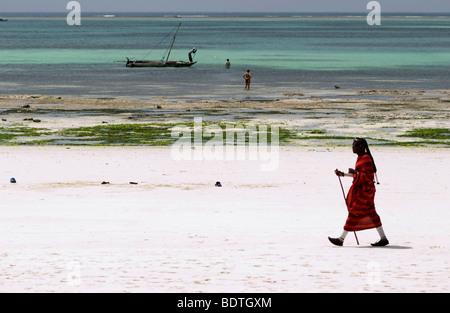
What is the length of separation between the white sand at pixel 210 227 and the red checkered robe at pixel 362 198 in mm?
390

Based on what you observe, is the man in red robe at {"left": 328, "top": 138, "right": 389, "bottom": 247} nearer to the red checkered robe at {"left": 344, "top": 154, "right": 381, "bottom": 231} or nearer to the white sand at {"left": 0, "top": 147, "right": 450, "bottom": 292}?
the red checkered robe at {"left": 344, "top": 154, "right": 381, "bottom": 231}

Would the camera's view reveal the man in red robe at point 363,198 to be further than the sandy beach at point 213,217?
Yes

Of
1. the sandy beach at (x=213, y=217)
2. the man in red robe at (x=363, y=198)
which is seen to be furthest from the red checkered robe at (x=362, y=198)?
the sandy beach at (x=213, y=217)

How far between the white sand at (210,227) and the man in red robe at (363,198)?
0.33 metres

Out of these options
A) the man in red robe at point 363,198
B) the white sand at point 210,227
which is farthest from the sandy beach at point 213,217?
the man in red robe at point 363,198

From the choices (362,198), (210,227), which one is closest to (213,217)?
(210,227)

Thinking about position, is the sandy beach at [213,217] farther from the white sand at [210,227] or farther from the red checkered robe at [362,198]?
the red checkered robe at [362,198]

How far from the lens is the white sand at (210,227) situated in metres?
9.89

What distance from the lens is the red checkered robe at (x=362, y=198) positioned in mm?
11719

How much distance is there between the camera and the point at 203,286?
31.2 feet

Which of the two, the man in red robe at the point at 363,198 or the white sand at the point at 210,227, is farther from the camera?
the man in red robe at the point at 363,198

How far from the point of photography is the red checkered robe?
1172 cm

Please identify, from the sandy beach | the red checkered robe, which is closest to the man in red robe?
the red checkered robe

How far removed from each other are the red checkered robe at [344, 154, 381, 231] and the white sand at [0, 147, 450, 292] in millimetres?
390
